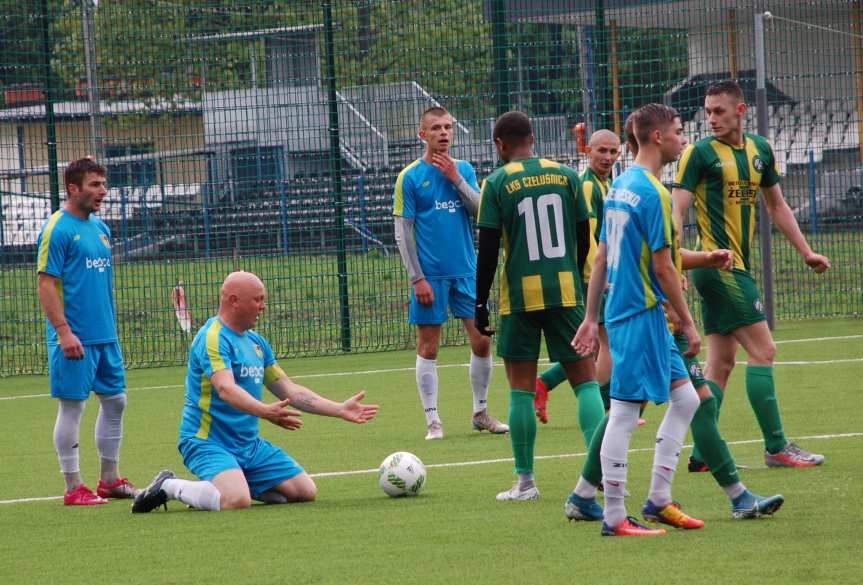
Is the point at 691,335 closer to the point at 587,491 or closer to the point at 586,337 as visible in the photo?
the point at 586,337

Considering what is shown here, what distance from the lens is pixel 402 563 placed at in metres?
5.82

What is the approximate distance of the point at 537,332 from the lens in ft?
23.5

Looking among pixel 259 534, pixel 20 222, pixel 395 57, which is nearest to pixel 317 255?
pixel 395 57

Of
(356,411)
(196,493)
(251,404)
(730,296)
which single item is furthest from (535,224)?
(196,493)

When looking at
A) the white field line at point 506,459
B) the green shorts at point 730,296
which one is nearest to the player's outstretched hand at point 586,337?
the green shorts at point 730,296

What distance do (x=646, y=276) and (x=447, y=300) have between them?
4241mm

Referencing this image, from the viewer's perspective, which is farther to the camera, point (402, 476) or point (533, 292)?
point (402, 476)

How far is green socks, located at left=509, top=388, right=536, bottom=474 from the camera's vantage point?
7.05 m

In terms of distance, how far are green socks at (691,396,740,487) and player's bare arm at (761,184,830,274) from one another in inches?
77.7

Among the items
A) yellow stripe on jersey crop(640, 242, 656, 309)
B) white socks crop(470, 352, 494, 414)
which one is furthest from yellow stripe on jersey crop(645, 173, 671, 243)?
white socks crop(470, 352, 494, 414)

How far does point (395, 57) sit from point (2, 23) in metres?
4.38

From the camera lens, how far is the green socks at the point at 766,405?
788 cm

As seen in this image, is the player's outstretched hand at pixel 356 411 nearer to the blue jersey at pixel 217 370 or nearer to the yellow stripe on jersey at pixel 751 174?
the blue jersey at pixel 217 370

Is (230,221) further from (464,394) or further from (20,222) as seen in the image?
(464,394)
